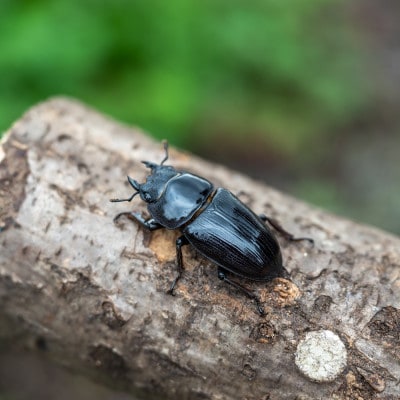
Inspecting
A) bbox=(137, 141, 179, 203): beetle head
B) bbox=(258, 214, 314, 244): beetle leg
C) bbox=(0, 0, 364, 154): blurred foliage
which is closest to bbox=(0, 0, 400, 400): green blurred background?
bbox=(0, 0, 364, 154): blurred foliage

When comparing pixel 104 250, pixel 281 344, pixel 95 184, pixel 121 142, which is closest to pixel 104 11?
pixel 121 142

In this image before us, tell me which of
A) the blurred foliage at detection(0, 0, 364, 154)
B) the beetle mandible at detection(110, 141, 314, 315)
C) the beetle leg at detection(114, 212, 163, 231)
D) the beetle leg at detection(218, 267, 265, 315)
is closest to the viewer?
the beetle leg at detection(218, 267, 265, 315)

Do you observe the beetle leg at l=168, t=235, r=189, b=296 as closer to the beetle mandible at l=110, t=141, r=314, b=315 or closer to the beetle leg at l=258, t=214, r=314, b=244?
the beetle mandible at l=110, t=141, r=314, b=315

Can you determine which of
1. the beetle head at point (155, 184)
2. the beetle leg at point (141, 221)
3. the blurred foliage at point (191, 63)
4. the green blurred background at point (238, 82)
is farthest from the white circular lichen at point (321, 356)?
the blurred foliage at point (191, 63)

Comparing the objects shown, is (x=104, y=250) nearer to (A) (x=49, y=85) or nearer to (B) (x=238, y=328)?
(B) (x=238, y=328)

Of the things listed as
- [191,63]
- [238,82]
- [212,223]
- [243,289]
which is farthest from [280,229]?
[238,82]

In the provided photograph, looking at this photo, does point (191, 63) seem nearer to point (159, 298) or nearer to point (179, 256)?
point (179, 256)

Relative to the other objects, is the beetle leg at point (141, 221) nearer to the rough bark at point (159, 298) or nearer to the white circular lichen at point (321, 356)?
the rough bark at point (159, 298)
